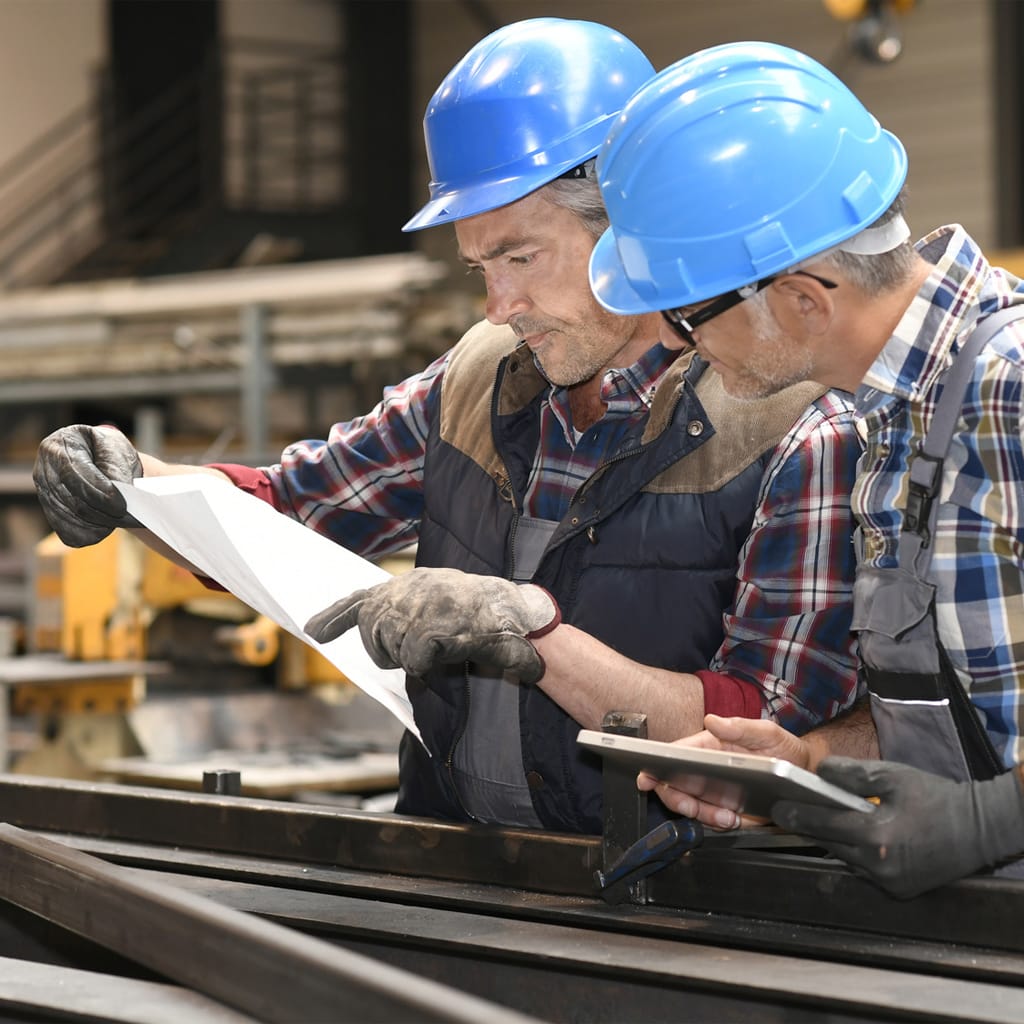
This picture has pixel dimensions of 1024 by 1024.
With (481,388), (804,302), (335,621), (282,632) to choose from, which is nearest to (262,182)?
(282,632)

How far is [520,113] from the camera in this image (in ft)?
5.69

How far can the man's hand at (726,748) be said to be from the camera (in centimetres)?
148

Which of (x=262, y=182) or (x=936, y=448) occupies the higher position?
(x=262, y=182)

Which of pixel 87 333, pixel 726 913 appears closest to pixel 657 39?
pixel 87 333

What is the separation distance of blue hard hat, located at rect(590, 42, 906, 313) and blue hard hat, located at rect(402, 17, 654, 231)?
11.5 inches

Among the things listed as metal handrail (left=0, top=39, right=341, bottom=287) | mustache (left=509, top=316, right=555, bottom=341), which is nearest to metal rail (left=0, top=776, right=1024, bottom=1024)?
mustache (left=509, top=316, right=555, bottom=341)

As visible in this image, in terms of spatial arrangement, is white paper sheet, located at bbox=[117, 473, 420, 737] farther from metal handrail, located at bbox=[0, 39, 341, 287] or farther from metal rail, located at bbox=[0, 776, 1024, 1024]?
metal handrail, located at bbox=[0, 39, 341, 287]

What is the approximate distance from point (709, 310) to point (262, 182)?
10233 millimetres

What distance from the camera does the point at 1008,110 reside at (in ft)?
29.0

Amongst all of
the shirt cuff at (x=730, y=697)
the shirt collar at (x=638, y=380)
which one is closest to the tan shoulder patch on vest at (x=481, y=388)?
the shirt collar at (x=638, y=380)

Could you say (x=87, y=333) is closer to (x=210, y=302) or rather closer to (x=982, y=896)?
(x=210, y=302)

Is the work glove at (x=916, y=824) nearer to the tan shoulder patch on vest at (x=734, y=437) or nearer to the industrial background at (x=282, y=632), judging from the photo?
the industrial background at (x=282, y=632)

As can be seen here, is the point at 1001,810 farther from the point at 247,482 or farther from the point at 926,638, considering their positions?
the point at 247,482

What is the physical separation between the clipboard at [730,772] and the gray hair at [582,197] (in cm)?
67
